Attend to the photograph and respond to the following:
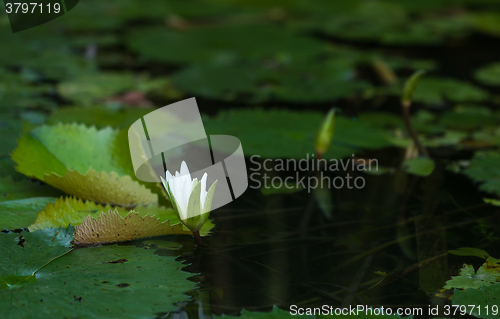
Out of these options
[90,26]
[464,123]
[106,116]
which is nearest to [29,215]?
[106,116]

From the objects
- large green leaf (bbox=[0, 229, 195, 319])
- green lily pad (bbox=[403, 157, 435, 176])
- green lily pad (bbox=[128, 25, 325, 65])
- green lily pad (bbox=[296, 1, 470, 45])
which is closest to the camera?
large green leaf (bbox=[0, 229, 195, 319])

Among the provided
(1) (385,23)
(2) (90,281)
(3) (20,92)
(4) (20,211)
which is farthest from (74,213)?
(1) (385,23)

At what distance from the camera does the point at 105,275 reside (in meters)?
0.82

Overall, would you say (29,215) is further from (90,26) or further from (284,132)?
(90,26)

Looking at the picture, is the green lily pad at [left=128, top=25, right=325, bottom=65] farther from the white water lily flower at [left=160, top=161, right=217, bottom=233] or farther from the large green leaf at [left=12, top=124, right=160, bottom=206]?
the white water lily flower at [left=160, top=161, right=217, bottom=233]

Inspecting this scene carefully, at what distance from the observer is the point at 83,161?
114 centimetres

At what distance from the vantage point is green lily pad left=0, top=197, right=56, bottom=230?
938 millimetres

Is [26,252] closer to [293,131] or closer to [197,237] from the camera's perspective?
[197,237]

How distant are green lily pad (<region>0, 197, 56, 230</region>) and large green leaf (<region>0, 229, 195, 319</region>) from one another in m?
0.05

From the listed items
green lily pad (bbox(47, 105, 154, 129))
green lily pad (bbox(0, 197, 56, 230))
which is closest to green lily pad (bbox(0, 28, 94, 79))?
green lily pad (bbox(47, 105, 154, 129))

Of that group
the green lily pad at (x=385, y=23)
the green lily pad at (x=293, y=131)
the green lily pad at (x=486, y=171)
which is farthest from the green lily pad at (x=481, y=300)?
the green lily pad at (x=385, y=23)

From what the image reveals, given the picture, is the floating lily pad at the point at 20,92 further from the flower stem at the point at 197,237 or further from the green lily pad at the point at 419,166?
the green lily pad at the point at 419,166

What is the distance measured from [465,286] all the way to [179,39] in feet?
8.28

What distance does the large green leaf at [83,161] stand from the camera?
103 centimetres
